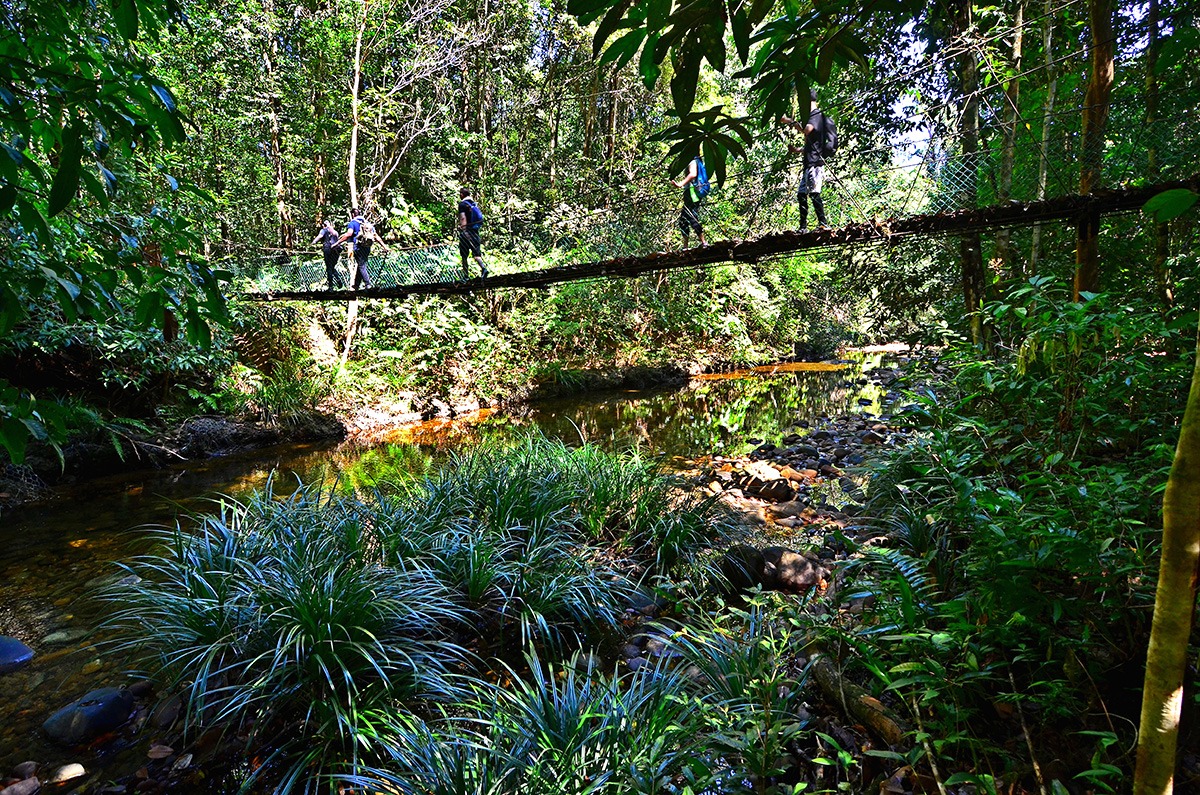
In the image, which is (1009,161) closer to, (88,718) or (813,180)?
(813,180)

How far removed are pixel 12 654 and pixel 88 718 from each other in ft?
2.86

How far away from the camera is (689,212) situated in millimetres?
4441

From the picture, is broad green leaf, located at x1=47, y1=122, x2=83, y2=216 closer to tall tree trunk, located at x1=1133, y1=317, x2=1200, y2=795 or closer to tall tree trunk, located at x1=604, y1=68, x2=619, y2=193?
tall tree trunk, located at x1=1133, y1=317, x2=1200, y2=795

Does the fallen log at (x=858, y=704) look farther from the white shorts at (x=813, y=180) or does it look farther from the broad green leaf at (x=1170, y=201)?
the white shorts at (x=813, y=180)

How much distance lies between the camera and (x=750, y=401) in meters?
8.43

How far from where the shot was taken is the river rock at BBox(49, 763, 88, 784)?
5.48 feet

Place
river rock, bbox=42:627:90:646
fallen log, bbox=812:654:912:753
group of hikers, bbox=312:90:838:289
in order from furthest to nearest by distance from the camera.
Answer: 1. group of hikers, bbox=312:90:838:289
2. river rock, bbox=42:627:90:646
3. fallen log, bbox=812:654:912:753

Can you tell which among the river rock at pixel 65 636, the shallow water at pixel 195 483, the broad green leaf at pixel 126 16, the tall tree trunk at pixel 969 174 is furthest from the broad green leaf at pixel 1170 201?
the river rock at pixel 65 636

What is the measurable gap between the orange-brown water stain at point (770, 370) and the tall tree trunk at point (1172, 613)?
10.8m

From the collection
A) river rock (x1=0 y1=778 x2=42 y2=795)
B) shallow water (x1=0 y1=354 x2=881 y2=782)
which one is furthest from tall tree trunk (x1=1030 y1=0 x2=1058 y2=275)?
river rock (x1=0 y1=778 x2=42 y2=795)

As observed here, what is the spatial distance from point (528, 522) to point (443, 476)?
0.74 metres

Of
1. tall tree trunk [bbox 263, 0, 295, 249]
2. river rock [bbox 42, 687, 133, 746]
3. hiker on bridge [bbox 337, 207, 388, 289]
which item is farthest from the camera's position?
tall tree trunk [bbox 263, 0, 295, 249]

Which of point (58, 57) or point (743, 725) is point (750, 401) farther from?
point (58, 57)

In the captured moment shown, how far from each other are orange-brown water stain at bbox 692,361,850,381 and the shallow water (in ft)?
1.81
